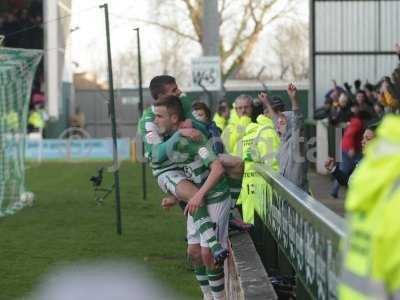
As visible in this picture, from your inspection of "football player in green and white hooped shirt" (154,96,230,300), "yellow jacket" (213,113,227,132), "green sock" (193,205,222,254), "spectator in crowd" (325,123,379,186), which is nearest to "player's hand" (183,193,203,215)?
"football player in green and white hooped shirt" (154,96,230,300)

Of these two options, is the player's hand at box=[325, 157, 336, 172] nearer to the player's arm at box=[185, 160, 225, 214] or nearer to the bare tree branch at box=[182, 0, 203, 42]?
the player's arm at box=[185, 160, 225, 214]

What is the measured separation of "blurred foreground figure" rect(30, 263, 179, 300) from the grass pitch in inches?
6.6

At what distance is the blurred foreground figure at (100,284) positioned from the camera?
1038 centimetres

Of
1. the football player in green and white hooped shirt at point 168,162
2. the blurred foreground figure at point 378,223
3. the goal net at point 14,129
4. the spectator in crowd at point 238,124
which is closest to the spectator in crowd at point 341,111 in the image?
the spectator in crowd at point 238,124

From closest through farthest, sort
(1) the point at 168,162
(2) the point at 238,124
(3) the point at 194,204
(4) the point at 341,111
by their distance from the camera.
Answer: (3) the point at 194,204 → (1) the point at 168,162 → (2) the point at 238,124 → (4) the point at 341,111

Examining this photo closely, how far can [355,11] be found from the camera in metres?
31.2

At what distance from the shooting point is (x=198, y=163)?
29.6 ft

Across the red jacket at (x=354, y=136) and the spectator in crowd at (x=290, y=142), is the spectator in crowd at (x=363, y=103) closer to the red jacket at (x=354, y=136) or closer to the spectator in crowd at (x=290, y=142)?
the red jacket at (x=354, y=136)

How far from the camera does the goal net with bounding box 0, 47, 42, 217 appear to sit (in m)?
20.8

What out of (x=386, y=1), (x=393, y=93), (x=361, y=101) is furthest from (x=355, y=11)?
(x=393, y=93)

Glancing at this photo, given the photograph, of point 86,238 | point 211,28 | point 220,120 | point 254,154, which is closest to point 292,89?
point 254,154

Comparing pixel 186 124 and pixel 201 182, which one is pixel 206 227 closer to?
pixel 201 182

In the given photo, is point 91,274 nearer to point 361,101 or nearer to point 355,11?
point 361,101

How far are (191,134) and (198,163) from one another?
42 centimetres
